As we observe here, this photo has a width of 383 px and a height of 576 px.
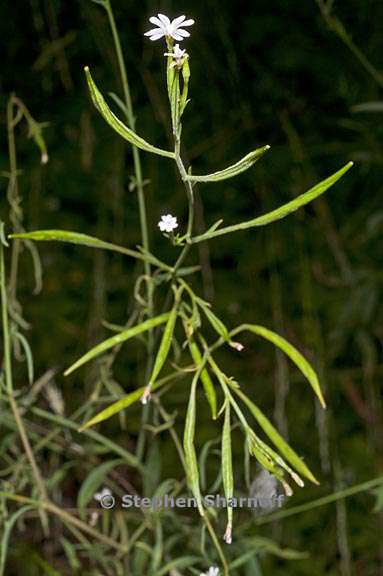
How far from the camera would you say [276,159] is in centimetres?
95

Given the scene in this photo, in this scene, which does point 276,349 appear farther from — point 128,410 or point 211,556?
point 211,556

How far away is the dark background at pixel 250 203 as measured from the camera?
2.96ft

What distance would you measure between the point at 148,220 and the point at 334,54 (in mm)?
272

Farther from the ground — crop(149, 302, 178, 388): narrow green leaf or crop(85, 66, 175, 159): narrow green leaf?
crop(85, 66, 175, 159): narrow green leaf

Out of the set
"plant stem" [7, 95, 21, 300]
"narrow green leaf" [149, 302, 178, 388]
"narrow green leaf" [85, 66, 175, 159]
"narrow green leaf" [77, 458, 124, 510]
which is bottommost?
"narrow green leaf" [77, 458, 124, 510]

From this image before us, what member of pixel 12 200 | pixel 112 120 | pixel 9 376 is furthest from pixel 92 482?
pixel 112 120

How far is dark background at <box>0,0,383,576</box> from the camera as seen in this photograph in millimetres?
902

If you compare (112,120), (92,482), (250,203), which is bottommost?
(92,482)

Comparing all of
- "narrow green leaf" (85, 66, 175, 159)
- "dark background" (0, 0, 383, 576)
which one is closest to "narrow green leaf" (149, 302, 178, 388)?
"narrow green leaf" (85, 66, 175, 159)

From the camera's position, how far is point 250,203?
951 mm

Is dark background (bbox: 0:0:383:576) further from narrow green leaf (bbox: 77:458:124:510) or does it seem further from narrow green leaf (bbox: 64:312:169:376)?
narrow green leaf (bbox: 64:312:169:376)

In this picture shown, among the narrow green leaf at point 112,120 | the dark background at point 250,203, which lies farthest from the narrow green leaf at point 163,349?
the dark background at point 250,203

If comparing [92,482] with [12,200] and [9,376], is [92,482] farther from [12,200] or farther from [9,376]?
[12,200]

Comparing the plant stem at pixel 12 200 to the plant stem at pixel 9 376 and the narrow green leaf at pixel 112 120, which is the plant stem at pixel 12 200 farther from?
the narrow green leaf at pixel 112 120
